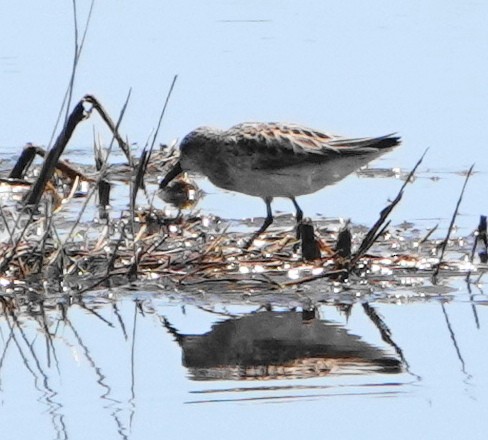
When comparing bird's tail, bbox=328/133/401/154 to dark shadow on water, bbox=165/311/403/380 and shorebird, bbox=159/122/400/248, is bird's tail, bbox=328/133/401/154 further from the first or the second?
dark shadow on water, bbox=165/311/403/380

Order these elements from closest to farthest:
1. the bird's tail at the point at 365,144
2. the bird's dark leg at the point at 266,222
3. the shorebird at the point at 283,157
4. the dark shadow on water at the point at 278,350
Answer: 1. the dark shadow on water at the point at 278,350
2. the bird's dark leg at the point at 266,222
3. the bird's tail at the point at 365,144
4. the shorebird at the point at 283,157

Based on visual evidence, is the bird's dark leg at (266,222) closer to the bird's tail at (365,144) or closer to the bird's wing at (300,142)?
the bird's wing at (300,142)

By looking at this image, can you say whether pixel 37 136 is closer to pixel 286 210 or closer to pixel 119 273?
pixel 286 210

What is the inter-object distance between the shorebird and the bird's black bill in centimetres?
67

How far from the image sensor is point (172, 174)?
496 inches

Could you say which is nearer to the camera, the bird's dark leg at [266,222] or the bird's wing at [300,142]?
the bird's dark leg at [266,222]

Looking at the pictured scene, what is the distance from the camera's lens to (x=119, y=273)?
9906mm

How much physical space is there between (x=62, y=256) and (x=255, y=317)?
3.78 feet

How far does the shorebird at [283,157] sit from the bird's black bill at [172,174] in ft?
2.19

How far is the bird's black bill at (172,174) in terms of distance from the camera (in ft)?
41.0

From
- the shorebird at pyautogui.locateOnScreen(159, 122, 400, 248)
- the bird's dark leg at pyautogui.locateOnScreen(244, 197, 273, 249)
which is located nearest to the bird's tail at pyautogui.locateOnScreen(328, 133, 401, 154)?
the shorebird at pyautogui.locateOnScreen(159, 122, 400, 248)

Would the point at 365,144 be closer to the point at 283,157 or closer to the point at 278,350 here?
the point at 283,157

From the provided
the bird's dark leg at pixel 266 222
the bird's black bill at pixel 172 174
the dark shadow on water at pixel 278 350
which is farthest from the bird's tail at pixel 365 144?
the dark shadow on water at pixel 278 350

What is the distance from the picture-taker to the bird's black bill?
12.5 meters
